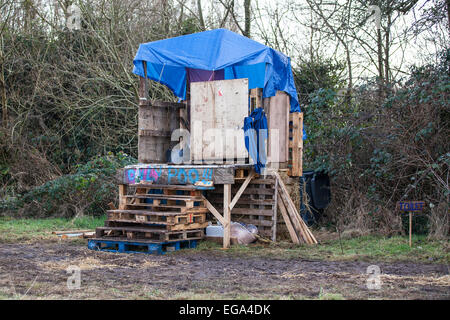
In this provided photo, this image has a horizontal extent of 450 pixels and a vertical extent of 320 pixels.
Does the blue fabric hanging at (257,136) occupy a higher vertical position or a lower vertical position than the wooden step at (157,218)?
higher

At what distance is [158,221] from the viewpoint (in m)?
9.62

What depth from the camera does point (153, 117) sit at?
11977 mm

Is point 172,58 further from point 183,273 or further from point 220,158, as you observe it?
point 183,273

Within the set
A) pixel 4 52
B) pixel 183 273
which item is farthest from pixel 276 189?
pixel 4 52

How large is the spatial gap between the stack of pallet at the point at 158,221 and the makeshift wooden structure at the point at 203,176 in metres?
0.02

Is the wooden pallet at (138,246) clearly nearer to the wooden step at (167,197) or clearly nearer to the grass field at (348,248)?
the grass field at (348,248)

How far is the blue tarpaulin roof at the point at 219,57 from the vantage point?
1061cm

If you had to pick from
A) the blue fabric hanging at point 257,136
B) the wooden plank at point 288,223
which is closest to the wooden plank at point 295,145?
the wooden plank at point 288,223

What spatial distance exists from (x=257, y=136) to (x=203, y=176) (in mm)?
1549

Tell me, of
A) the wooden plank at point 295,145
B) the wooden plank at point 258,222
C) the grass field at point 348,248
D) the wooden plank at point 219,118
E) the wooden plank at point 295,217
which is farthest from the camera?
the wooden plank at point 295,145

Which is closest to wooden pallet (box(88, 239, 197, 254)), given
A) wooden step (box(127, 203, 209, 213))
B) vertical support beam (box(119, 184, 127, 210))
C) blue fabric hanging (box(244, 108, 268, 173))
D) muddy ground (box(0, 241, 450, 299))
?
muddy ground (box(0, 241, 450, 299))

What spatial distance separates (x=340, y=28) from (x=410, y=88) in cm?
416

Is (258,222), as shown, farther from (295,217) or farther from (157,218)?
(157,218)

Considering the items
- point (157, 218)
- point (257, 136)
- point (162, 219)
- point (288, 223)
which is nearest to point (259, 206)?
point (288, 223)
